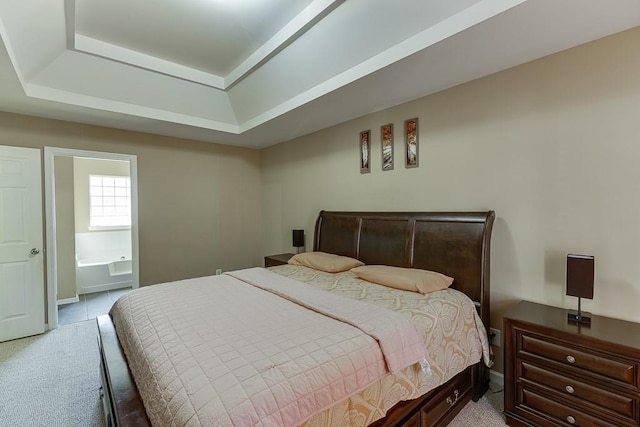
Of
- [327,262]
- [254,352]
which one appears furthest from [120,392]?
[327,262]

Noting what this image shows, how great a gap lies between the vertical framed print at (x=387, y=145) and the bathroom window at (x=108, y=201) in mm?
5029

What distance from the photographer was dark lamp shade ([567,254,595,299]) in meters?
1.79

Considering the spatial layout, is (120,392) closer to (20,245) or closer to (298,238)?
(298,238)

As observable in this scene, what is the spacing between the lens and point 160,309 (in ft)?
6.14

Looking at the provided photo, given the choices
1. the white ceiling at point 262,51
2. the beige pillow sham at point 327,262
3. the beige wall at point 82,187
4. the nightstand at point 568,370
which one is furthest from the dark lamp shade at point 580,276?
the beige wall at point 82,187

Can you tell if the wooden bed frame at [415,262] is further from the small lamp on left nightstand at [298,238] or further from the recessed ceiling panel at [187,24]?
the recessed ceiling panel at [187,24]

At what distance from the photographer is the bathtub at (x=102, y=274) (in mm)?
5051

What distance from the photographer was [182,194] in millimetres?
4477

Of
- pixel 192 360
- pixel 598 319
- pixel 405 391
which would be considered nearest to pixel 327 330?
pixel 405 391

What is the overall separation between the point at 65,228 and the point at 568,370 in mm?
6034

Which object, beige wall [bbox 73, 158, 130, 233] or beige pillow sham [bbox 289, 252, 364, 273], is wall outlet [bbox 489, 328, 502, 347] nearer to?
beige pillow sham [bbox 289, 252, 364, 273]

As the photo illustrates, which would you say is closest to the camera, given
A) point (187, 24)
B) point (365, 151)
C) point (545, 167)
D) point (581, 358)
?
A: point (581, 358)

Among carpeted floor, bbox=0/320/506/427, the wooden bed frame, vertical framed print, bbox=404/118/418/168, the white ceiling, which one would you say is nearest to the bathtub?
carpeted floor, bbox=0/320/506/427

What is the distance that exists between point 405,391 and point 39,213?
418 centimetres
